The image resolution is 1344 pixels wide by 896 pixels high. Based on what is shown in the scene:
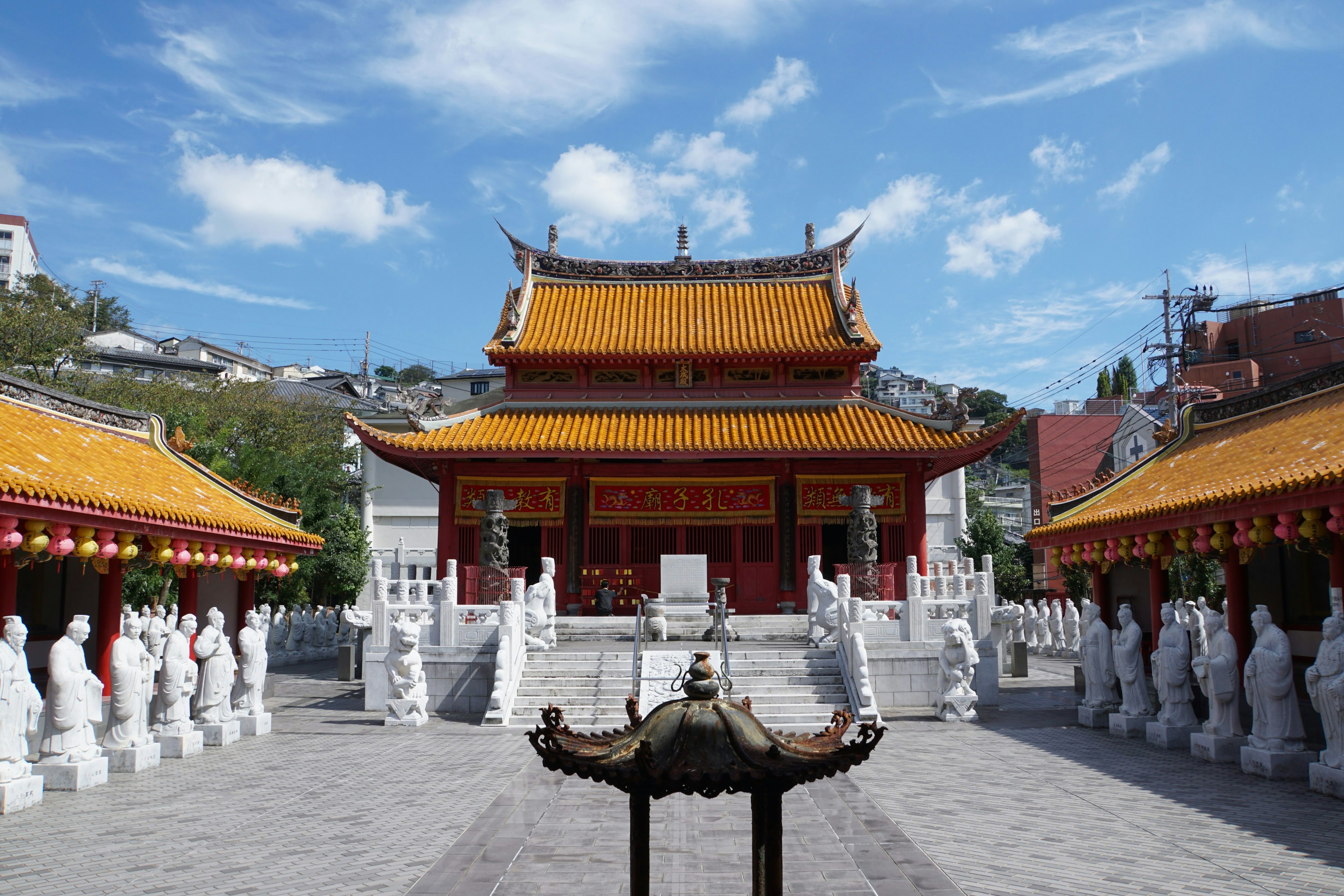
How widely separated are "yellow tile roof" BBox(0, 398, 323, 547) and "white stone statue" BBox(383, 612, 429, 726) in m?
3.91

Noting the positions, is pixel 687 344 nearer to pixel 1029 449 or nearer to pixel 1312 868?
pixel 1312 868

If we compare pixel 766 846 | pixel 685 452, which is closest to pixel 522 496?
pixel 685 452

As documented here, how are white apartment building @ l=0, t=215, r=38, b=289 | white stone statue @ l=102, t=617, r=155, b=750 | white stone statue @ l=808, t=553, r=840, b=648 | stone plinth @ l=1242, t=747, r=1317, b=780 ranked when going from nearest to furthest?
stone plinth @ l=1242, t=747, r=1317, b=780 < white stone statue @ l=102, t=617, r=155, b=750 < white stone statue @ l=808, t=553, r=840, b=648 < white apartment building @ l=0, t=215, r=38, b=289

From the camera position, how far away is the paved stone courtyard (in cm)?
727

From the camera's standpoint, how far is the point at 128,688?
11.8m

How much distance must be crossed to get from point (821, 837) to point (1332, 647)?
582 cm

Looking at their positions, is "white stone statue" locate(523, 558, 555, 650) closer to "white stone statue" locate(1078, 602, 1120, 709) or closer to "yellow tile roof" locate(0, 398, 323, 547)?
"yellow tile roof" locate(0, 398, 323, 547)

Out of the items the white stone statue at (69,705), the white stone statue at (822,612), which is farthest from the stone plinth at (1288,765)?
the white stone statue at (69,705)

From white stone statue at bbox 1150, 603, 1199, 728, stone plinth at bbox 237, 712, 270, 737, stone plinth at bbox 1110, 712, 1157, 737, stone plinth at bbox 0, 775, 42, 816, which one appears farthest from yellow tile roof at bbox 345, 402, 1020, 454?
stone plinth at bbox 0, 775, 42, 816

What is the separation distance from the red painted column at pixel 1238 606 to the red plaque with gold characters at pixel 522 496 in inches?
571

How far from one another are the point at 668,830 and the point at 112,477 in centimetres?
1155

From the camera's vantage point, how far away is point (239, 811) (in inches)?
379

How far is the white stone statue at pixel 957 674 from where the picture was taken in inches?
615

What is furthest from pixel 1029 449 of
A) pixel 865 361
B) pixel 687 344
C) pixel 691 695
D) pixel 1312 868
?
pixel 691 695
